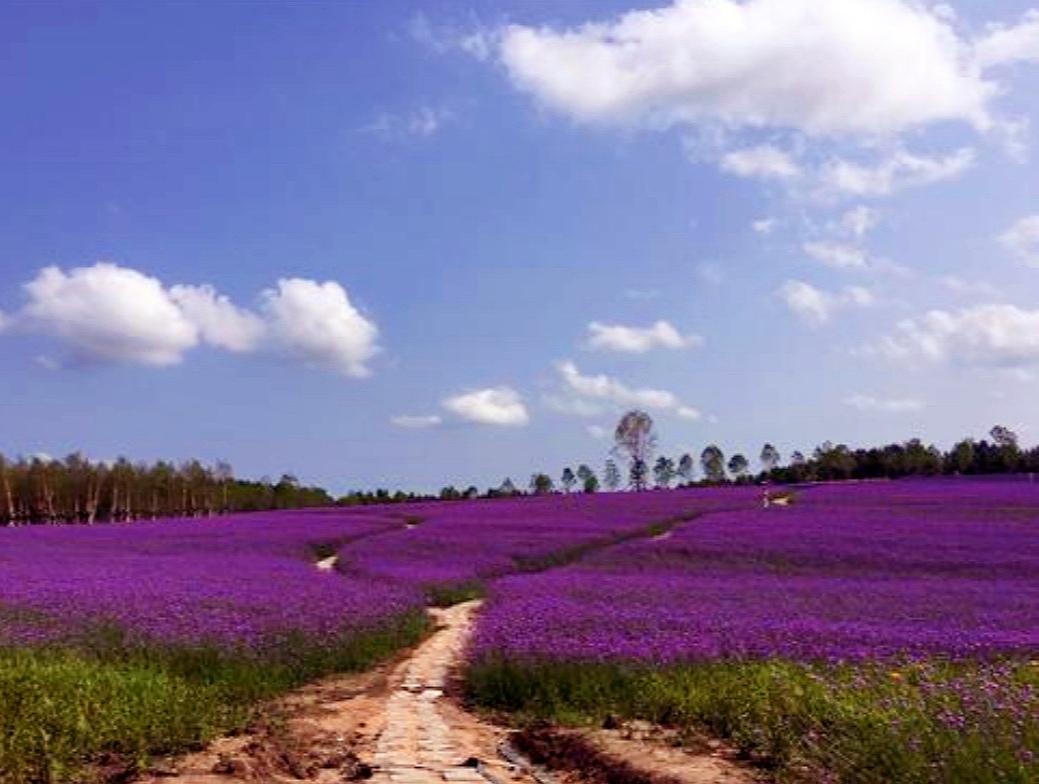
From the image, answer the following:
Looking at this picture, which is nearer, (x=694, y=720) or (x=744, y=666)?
(x=694, y=720)

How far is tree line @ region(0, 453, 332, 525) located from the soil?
3303 inches

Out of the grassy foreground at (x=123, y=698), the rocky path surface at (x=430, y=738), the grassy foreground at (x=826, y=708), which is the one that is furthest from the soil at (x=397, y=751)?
the grassy foreground at (x=826, y=708)

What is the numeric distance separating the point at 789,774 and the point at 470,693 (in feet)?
19.7

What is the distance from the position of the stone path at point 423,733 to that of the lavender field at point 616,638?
65 cm

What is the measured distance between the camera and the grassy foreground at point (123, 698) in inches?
320

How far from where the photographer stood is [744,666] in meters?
11.9

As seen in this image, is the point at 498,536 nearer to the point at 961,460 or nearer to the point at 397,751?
the point at 397,751

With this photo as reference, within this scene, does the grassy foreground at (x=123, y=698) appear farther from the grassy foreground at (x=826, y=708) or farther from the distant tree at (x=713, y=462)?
the distant tree at (x=713, y=462)

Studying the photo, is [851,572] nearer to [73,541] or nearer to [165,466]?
[73,541]

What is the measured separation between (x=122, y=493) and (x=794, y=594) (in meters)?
90.1

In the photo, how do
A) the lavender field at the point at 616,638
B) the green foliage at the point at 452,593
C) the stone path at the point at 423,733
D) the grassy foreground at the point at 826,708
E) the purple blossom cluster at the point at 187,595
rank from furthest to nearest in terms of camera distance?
the green foliage at the point at 452,593
the purple blossom cluster at the point at 187,595
the stone path at the point at 423,733
the lavender field at the point at 616,638
the grassy foreground at the point at 826,708

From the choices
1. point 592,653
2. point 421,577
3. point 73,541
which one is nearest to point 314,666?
point 592,653

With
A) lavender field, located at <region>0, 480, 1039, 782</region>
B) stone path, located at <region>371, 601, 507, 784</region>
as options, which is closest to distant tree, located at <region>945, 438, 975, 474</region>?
lavender field, located at <region>0, 480, 1039, 782</region>

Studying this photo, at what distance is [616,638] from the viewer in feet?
47.9
